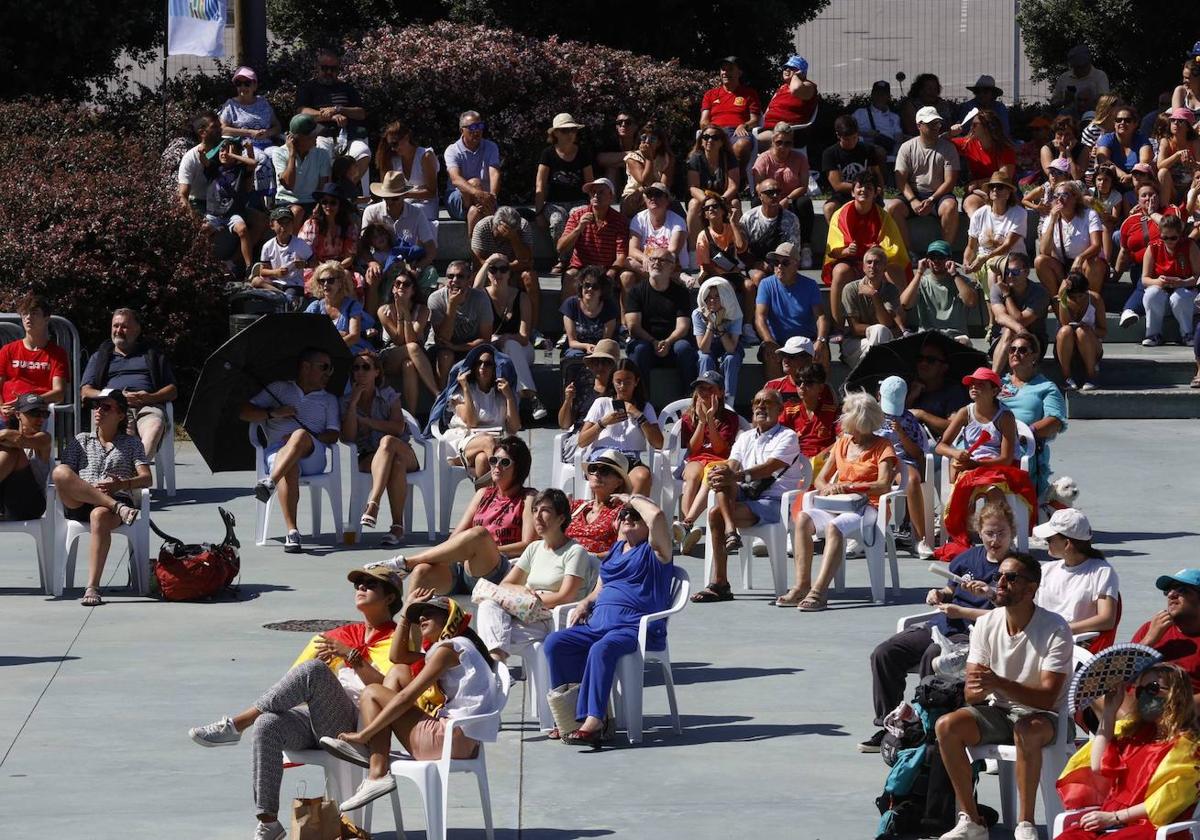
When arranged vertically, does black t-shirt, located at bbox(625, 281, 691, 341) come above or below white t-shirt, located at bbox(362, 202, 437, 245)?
below

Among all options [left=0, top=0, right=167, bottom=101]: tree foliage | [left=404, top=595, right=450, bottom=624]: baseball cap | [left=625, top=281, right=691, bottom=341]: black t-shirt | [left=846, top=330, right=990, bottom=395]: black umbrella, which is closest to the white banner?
[left=0, top=0, right=167, bottom=101]: tree foliage

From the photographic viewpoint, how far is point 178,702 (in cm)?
997

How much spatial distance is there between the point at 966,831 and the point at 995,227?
36.8 feet

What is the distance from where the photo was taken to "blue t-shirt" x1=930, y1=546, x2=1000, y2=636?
913 centimetres

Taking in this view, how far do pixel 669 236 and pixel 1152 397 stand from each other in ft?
14.0

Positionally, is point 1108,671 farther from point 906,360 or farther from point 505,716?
point 906,360

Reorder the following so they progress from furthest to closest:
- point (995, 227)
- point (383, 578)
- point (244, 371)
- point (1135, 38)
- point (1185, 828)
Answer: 1. point (1135, 38)
2. point (995, 227)
3. point (244, 371)
4. point (383, 578)
5. point (1185, 828)

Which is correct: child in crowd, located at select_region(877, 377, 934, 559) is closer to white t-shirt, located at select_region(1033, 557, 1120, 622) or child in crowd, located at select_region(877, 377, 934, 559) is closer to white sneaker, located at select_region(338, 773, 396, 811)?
white t-shirt, located at select_region(1033, 557, 1120, 622)

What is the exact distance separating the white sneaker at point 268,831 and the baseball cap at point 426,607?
102 centimetres

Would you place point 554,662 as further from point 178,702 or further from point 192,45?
point 192,45

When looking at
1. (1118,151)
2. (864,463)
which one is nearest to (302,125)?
(1118,151)

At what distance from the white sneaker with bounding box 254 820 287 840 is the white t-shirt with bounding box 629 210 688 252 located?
1081cm

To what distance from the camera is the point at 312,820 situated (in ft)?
24.6

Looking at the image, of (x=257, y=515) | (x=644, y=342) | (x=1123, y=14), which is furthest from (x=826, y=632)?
(x=1123, y=14)
